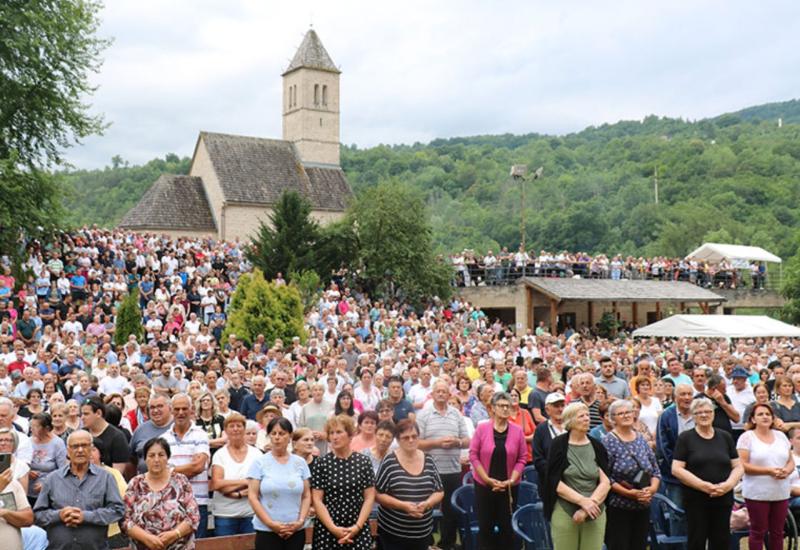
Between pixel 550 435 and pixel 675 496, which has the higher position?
pixel 550 435

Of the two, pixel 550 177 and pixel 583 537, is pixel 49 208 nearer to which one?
pixel 583 537

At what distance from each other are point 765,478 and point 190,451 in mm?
4750

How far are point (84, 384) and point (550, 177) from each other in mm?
84618

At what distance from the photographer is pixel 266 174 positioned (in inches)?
1777

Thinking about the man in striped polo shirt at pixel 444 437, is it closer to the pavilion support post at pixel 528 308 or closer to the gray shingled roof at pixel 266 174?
the pavilion support post at pixel 528 308

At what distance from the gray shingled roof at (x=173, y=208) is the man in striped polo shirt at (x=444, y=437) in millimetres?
35765

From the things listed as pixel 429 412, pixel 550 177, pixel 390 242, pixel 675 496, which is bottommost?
pixel 675 496

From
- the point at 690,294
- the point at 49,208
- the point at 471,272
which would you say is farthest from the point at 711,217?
the point at 49,208

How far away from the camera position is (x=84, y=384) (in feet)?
35.5

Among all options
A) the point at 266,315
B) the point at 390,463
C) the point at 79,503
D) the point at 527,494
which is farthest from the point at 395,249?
the point at 79,503

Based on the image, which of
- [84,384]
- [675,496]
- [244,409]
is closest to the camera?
[675,496]

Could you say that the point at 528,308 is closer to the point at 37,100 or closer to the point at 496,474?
the point at 37,100

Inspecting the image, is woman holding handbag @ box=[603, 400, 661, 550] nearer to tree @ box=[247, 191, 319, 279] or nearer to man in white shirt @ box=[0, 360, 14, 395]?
man in white shirt @ box=[0, 360, 14, 395]

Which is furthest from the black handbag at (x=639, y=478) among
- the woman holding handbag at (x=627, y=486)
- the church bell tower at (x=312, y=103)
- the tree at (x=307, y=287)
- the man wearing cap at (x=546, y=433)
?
the church bell tower at (x=312, y=103)
